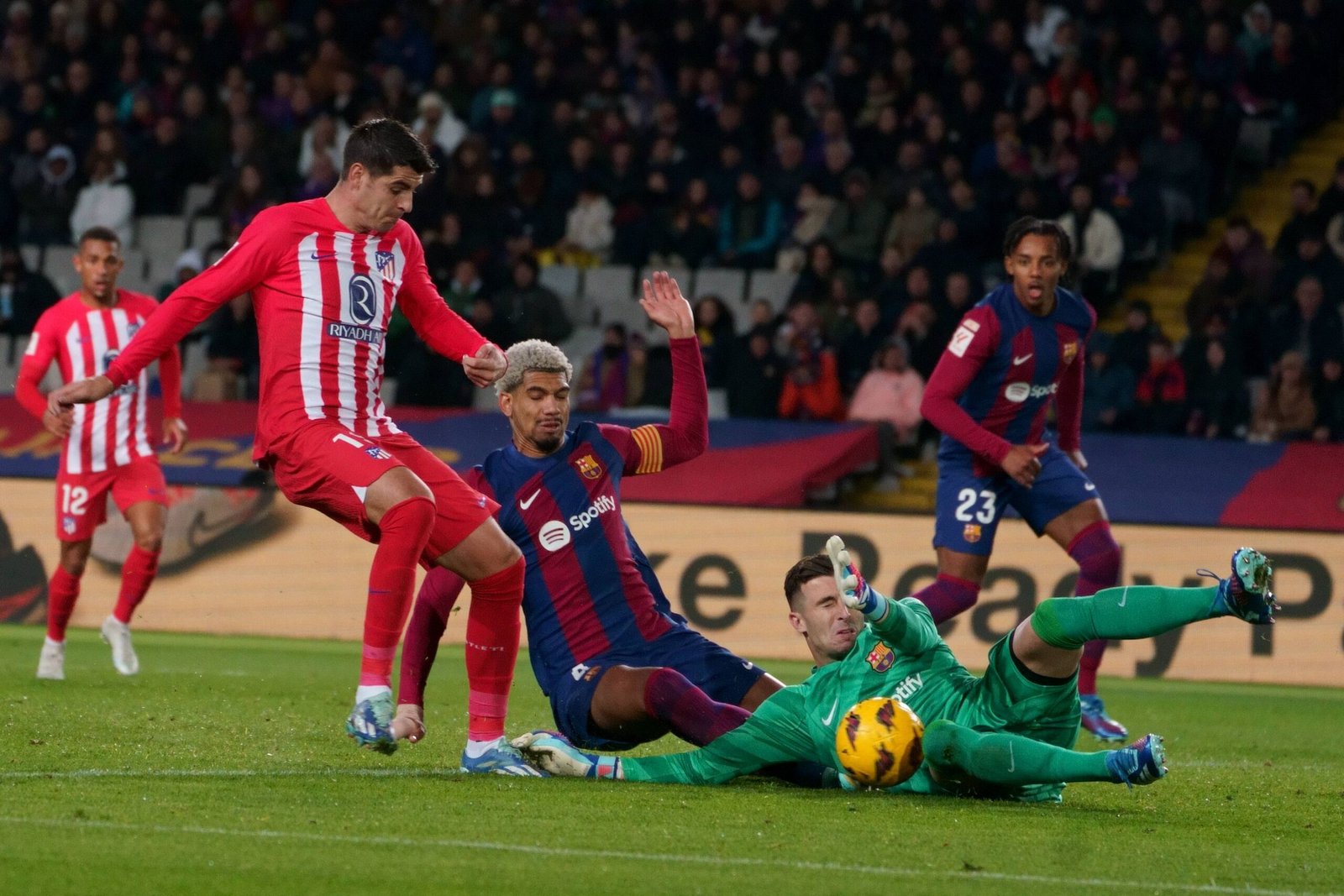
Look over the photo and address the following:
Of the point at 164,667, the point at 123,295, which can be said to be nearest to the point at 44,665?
the point at 164,667

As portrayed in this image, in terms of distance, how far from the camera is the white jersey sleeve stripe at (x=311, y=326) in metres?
6.38

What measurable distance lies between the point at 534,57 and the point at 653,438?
13553 millimetres

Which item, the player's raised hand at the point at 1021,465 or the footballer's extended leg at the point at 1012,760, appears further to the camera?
the player's raised hand at the point at 1021,465

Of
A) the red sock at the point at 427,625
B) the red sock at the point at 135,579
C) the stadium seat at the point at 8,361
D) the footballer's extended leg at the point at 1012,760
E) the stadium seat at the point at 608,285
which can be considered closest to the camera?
the footballer's extended leg at the point at 1012,760

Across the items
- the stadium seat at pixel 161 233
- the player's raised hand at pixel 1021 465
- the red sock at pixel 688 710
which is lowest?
the red sock at pixel 688 710

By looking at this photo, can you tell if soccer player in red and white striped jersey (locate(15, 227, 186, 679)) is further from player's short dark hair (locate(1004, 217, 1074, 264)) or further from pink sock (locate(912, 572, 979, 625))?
player's short dark hair (locate(1004, 217, 1074, 264))

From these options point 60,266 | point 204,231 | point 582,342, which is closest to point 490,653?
point 582,342

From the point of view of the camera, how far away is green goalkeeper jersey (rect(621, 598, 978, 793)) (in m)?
5.94

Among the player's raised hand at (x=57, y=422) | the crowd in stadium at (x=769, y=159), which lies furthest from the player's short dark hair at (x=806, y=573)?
the crowd in stadium at (x=769, y=159)

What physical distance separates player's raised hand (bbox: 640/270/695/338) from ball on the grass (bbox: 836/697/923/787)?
1596 mm

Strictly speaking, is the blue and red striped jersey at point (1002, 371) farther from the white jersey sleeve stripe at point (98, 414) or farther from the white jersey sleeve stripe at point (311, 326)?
the white jersey sleeve stripe at point (98, 414)

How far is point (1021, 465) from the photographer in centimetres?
849

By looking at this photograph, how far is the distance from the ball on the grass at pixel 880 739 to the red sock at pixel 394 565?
4.68ft

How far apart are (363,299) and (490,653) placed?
125 centimetres
